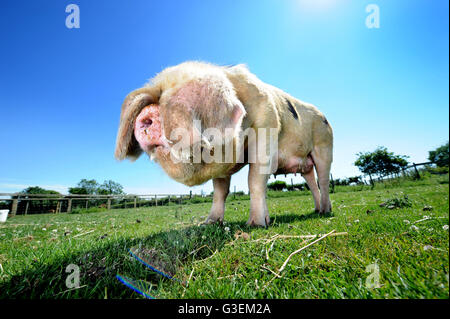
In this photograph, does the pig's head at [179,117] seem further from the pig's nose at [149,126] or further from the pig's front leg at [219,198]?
the pig's front leg at [219,198]

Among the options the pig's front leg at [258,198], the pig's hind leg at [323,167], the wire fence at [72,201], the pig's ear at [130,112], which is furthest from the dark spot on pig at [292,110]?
the wire fence at [72,201]

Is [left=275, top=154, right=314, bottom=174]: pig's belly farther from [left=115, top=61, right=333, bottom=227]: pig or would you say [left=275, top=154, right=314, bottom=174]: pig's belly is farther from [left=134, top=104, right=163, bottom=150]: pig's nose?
[left=134, top=104, right=163, bottom=150]: pig's nose

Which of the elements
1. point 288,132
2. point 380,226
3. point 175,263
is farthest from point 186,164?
point 288,132

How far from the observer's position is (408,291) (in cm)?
77

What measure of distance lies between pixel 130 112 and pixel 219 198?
2157 millimetres

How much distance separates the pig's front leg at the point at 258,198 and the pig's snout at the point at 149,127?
143 cm

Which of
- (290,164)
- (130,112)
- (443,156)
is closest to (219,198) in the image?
(290,164)

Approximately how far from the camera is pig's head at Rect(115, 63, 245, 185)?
69.7 inches

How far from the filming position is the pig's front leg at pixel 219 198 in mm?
3414

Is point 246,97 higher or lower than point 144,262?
higher

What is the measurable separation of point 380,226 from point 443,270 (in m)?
1.41

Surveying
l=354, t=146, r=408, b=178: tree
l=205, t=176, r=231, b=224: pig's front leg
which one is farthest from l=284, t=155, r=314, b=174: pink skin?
l=354, t=146, r=408, b=178: tree

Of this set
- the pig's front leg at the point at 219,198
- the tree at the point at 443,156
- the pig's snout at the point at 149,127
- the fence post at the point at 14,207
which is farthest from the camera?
the fence post at the point at 14,207
